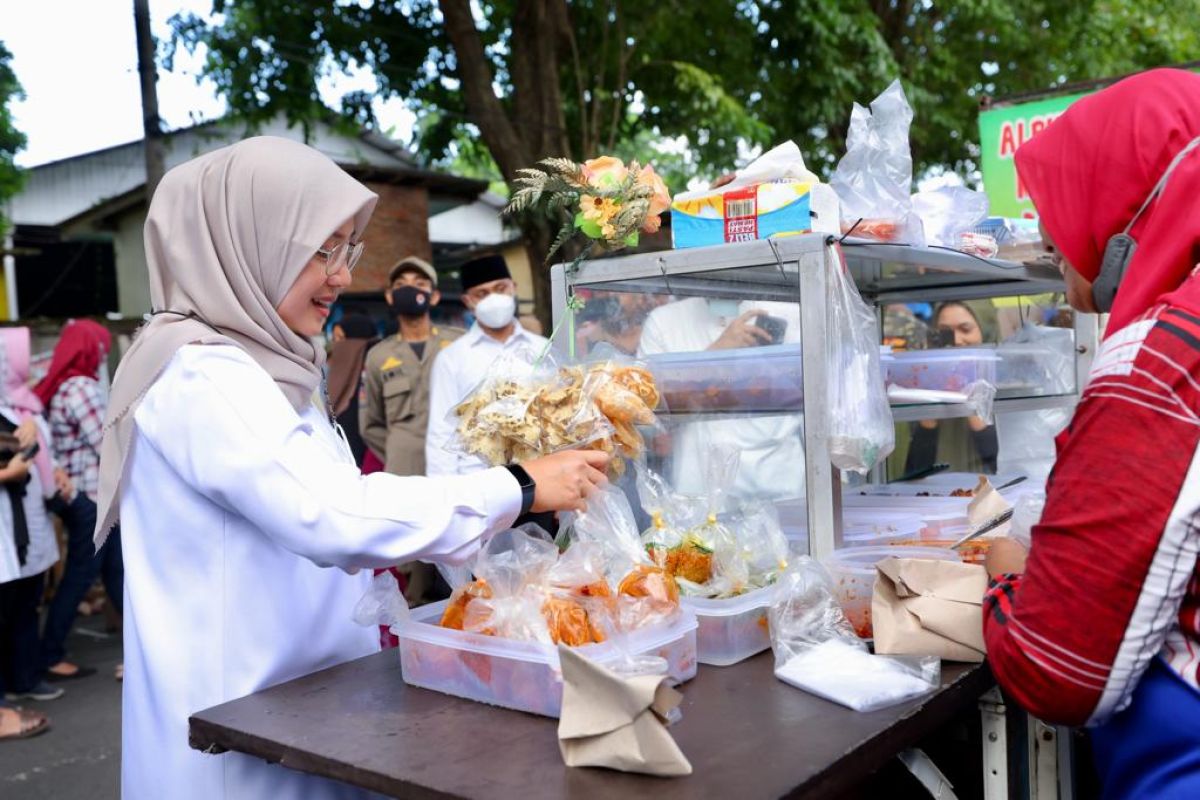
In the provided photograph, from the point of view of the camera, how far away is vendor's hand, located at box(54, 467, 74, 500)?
5.10 meters

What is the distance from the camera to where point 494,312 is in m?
4.74

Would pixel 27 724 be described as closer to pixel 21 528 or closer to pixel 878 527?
pixel 21 528

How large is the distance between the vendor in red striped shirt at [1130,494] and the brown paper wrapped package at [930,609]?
0.19 m

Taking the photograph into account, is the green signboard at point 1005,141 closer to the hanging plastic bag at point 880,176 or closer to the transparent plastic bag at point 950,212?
the transparent plastic bag at point 950,212

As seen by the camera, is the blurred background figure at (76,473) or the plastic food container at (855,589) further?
the blurred background figure at (76,473)

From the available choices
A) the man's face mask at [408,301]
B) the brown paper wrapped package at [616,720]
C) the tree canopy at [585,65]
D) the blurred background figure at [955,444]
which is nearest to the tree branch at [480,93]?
the tree canopy at [585,65]

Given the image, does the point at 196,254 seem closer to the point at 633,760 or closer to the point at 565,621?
the point at 565,621

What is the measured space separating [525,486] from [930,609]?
0.69 meters

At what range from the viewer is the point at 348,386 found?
5.72 metres

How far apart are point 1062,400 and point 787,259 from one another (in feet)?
6.00

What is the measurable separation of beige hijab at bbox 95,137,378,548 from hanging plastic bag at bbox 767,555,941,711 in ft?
3.08

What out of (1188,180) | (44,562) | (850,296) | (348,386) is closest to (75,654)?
(44,562)

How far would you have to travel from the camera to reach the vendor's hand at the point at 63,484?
16.7 feet

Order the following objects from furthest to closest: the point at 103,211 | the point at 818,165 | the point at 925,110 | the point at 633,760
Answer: the point at 103,211 → the point at 818,165 → the point at 925,110 → the point at 633,760
